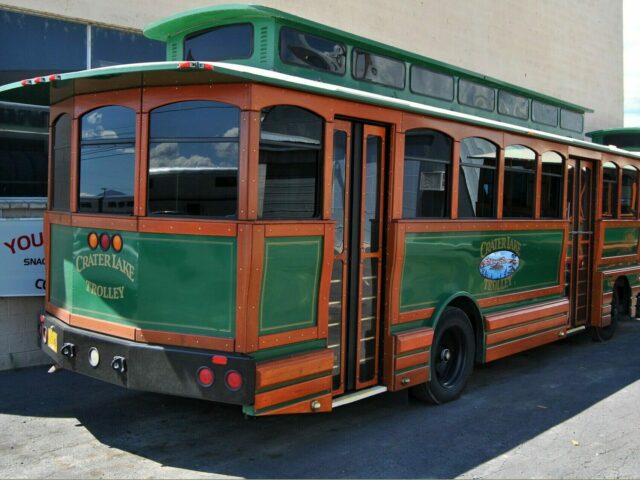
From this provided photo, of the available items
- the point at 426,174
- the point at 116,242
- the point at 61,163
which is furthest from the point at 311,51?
the point at 61,163

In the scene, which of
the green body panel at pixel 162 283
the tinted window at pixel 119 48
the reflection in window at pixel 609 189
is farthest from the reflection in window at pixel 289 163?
the reflection in window at pixel 609 189

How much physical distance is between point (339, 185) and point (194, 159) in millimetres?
1154

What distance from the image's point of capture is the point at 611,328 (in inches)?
386

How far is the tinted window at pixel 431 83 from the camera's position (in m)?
6.60

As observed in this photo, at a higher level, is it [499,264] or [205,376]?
[499,264]

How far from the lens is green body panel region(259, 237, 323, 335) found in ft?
15.0

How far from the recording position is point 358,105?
5.28 m

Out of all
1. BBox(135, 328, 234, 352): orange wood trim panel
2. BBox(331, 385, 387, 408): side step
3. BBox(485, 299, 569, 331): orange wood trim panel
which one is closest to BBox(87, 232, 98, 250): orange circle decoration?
BBox(135, 328, 234, 352): orange wood trim panel

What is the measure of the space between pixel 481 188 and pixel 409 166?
1238mm

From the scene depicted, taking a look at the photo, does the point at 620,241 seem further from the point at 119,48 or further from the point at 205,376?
the point at 205,376

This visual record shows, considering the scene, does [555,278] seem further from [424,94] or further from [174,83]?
[174,83]

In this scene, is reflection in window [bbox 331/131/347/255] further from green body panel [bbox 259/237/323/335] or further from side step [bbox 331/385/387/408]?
side step [bbox 331/385/387/408]

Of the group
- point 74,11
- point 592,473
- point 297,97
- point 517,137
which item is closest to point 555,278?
point 517,137

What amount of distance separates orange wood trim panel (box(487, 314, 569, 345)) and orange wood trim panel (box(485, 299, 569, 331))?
0.06 m
